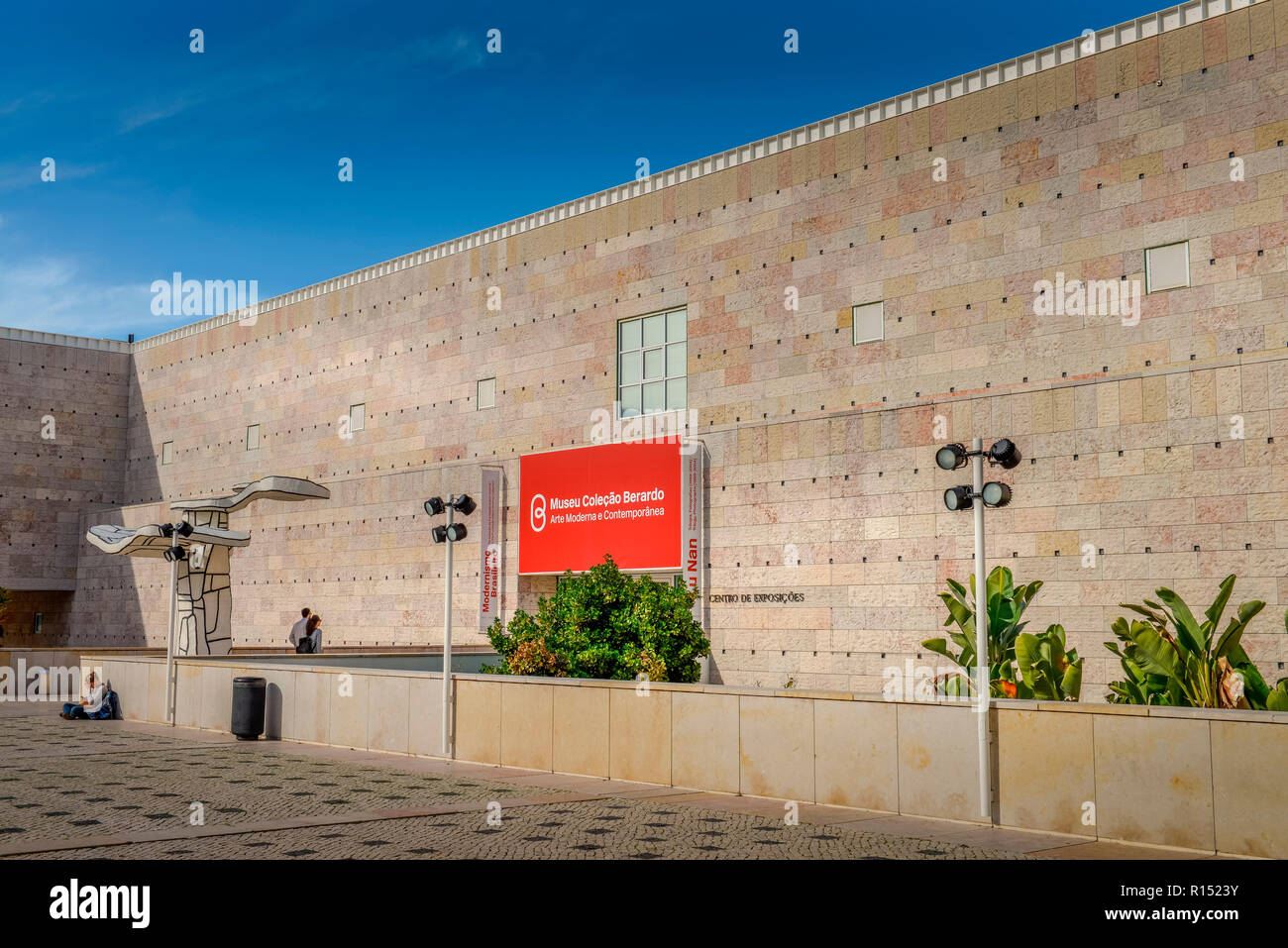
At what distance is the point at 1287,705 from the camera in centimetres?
1123

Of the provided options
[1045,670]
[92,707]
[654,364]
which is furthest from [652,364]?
[1045,670]

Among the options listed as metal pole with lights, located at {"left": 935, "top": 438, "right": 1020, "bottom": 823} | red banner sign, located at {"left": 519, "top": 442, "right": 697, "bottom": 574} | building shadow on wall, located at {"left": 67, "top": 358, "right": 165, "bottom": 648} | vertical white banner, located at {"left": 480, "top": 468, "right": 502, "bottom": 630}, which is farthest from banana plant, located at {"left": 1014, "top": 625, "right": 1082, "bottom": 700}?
building shadow on wall, located at {"left": 67, "top": 358, "right": 165, "bottom": 648}

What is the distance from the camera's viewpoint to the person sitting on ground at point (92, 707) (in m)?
24.0

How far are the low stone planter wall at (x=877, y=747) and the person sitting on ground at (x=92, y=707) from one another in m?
7.08

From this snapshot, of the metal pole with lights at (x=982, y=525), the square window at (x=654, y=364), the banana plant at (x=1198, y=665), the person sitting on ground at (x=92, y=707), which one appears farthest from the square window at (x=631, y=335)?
the banana plant at (x=1198, y=665)

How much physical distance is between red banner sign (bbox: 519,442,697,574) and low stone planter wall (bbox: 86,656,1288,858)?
29.9 feet

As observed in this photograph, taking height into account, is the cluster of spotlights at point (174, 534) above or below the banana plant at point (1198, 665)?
above

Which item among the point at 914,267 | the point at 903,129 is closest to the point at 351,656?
the point at 914,267

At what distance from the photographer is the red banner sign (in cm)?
2703

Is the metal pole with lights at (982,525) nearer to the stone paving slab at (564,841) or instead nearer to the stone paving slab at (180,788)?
the stone paving slab at (564,841)

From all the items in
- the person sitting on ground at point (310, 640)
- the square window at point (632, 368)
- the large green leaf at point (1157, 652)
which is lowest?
the person sitting on ground at point (310, 640)

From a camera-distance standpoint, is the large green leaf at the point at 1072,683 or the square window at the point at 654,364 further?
the square window at the point at 654,364

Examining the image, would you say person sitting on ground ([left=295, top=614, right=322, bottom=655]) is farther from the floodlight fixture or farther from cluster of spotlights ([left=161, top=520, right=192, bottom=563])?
the floodlight fixture

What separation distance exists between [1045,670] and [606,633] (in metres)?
6.80
